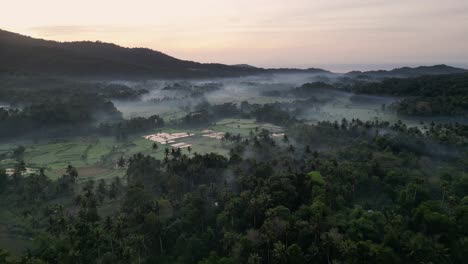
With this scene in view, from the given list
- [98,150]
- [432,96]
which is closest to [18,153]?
[98,150]

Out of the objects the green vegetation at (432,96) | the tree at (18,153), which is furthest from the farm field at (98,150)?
the green vegetation at (432,96)

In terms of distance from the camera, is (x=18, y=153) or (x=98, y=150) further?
(x=98, y=150)

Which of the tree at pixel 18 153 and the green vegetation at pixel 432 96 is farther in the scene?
the green vegetation at pixel 432 96

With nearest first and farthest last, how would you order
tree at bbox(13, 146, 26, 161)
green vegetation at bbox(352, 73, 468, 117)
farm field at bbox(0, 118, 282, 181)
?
farm field at bbox(0, 118, 282, 181), tree at bbox(13, 146, 26, 161), green vegetation at bbox(352, 73, 468, 117)

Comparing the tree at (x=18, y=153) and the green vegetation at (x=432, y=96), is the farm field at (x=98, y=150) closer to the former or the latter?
the tree at (x=18, y=153)

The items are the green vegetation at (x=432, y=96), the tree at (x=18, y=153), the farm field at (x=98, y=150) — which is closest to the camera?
the farm field at (x=98, y=150)

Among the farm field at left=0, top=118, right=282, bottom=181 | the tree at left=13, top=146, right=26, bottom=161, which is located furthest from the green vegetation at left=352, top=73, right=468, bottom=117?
the tree at left=13, top=146, right=26, bottom=161

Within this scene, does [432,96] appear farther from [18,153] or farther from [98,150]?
[18,153]

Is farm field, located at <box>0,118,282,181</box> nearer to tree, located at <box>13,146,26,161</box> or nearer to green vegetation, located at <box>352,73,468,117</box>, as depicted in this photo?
tree, located at <box>13,146,26,161</box>

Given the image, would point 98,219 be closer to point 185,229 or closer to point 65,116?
point 185,229

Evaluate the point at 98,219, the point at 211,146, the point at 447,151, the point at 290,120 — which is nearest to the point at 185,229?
the point at 98,219

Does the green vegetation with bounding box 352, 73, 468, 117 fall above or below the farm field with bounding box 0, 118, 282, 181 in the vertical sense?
above
